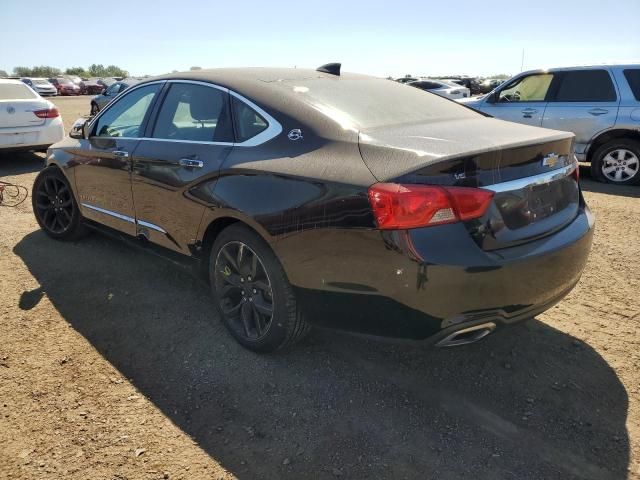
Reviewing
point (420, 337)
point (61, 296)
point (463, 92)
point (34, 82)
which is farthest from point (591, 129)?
point (34, 82)

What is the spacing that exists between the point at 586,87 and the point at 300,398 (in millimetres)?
7356

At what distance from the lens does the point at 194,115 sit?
11.3ft

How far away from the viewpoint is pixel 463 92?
1964cm

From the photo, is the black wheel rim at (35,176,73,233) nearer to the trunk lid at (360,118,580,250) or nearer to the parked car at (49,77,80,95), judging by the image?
the trunk lid at (360,118,580,250)

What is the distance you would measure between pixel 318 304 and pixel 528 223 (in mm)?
1080

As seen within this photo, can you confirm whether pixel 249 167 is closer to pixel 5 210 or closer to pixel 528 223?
pixel 528 223

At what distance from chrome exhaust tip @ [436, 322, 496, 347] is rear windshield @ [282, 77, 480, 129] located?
1.16 meters

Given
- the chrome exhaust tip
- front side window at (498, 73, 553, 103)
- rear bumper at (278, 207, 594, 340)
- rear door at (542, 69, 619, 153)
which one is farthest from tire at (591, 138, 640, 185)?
the chrome exhaust tip

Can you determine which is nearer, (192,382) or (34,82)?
(192,382)

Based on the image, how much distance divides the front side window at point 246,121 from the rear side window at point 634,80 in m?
6.72

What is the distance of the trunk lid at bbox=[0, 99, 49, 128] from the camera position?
8398 mm

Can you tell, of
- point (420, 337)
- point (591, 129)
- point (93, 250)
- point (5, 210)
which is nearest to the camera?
point (420, 337)

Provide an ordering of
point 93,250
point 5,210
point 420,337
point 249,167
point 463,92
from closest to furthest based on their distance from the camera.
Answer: point 420,337 < point 249,167 < point 93,250 < point 5,210 < point 463,92

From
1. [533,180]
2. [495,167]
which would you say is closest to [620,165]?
[533,180]
